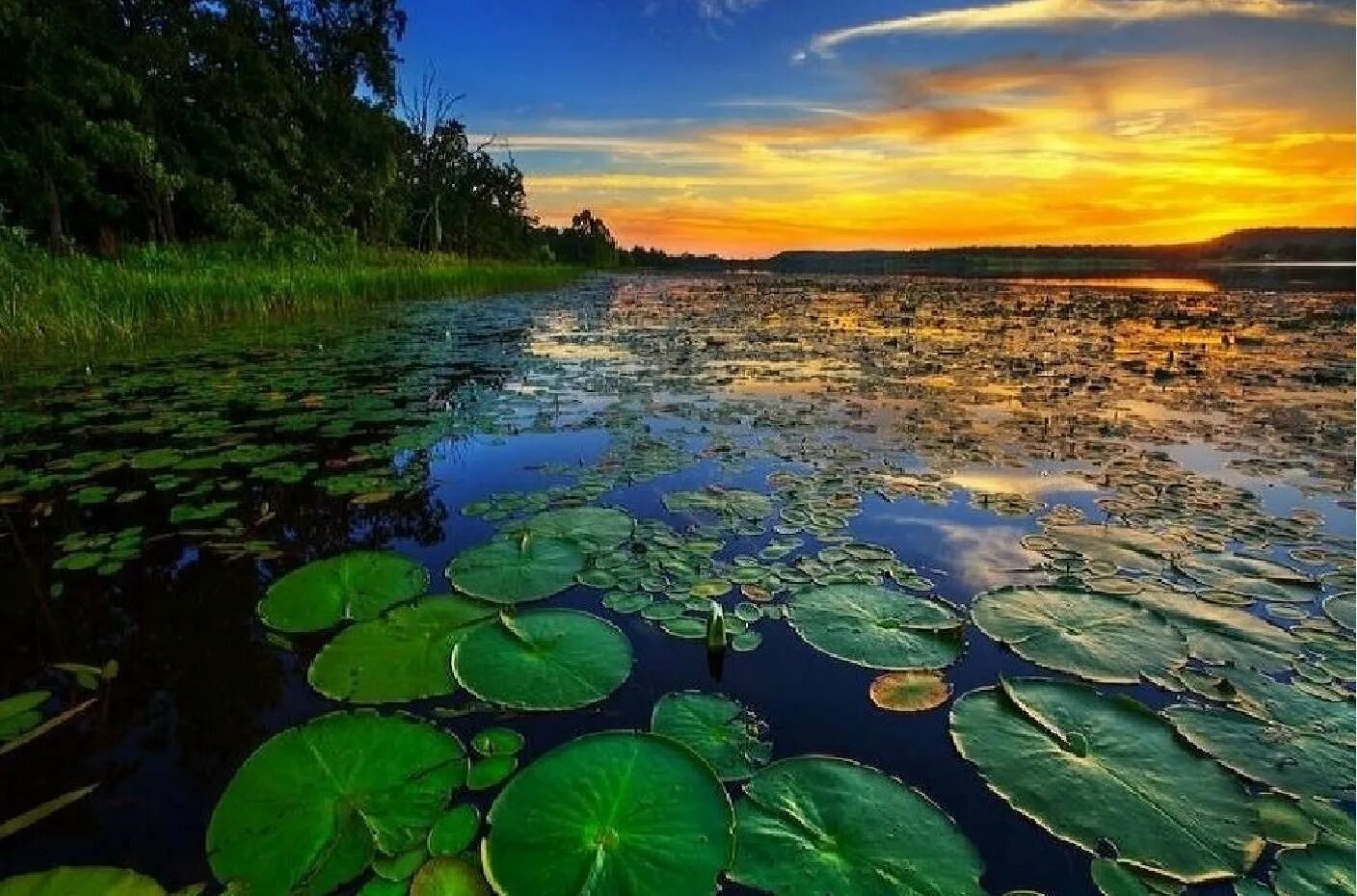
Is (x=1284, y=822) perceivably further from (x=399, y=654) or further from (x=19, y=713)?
(x=19, y=713)

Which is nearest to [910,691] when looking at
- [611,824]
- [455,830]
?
[611,824]

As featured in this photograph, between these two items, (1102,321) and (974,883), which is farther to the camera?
(1102,321)

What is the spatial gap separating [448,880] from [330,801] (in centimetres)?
38

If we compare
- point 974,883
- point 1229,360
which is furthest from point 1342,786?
point 1229,360

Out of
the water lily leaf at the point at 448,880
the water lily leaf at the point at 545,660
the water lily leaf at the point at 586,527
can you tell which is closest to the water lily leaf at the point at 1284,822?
the water lily leaf at the point at 545,660

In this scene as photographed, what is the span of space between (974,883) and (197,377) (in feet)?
23.4

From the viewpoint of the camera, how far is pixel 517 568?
2.54 m

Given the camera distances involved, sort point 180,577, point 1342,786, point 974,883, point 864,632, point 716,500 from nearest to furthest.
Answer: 1. point 974,883
2. point 1342,786
3. point 864,632
4. point 180,577
5. point 716,500

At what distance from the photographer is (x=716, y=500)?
3404 mm

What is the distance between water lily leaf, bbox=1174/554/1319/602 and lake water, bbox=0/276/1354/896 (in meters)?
0.02

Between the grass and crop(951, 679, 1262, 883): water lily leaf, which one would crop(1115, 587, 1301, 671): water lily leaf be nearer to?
crop(951, 679, 1262, 883): water lily leaf

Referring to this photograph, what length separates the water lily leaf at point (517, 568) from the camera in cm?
239

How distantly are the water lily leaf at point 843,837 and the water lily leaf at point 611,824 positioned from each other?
0.30 ft

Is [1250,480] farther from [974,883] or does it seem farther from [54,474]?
[54,474]
